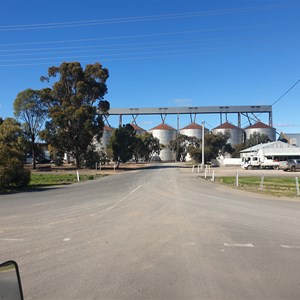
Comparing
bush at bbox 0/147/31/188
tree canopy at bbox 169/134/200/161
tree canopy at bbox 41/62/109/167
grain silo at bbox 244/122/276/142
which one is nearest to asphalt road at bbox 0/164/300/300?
bush at bbox 0/147/31/188

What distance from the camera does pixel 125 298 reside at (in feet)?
15.7

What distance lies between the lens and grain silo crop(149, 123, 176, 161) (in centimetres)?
14000

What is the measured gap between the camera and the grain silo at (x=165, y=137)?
140 metres

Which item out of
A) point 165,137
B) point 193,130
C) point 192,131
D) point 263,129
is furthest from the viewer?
point 165,137

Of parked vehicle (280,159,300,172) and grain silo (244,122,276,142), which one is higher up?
grain silo (244,122,276,142)

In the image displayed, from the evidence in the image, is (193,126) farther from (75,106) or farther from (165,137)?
(75,106)

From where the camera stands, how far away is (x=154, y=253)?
7.09 m

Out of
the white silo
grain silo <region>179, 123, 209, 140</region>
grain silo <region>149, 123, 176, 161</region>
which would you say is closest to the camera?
the white silo

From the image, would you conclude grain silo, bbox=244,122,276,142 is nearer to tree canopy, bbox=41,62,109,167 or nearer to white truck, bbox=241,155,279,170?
white truck, bbox=241,155,279,170

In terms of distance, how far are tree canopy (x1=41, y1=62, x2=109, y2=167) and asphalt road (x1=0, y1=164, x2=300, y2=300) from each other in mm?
43834

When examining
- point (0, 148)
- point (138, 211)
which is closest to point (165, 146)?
point (0, 148)

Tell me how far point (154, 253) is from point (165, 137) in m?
134

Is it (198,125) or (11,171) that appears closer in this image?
(11,171)

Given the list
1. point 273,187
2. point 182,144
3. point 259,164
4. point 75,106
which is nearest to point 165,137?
point 182,144
